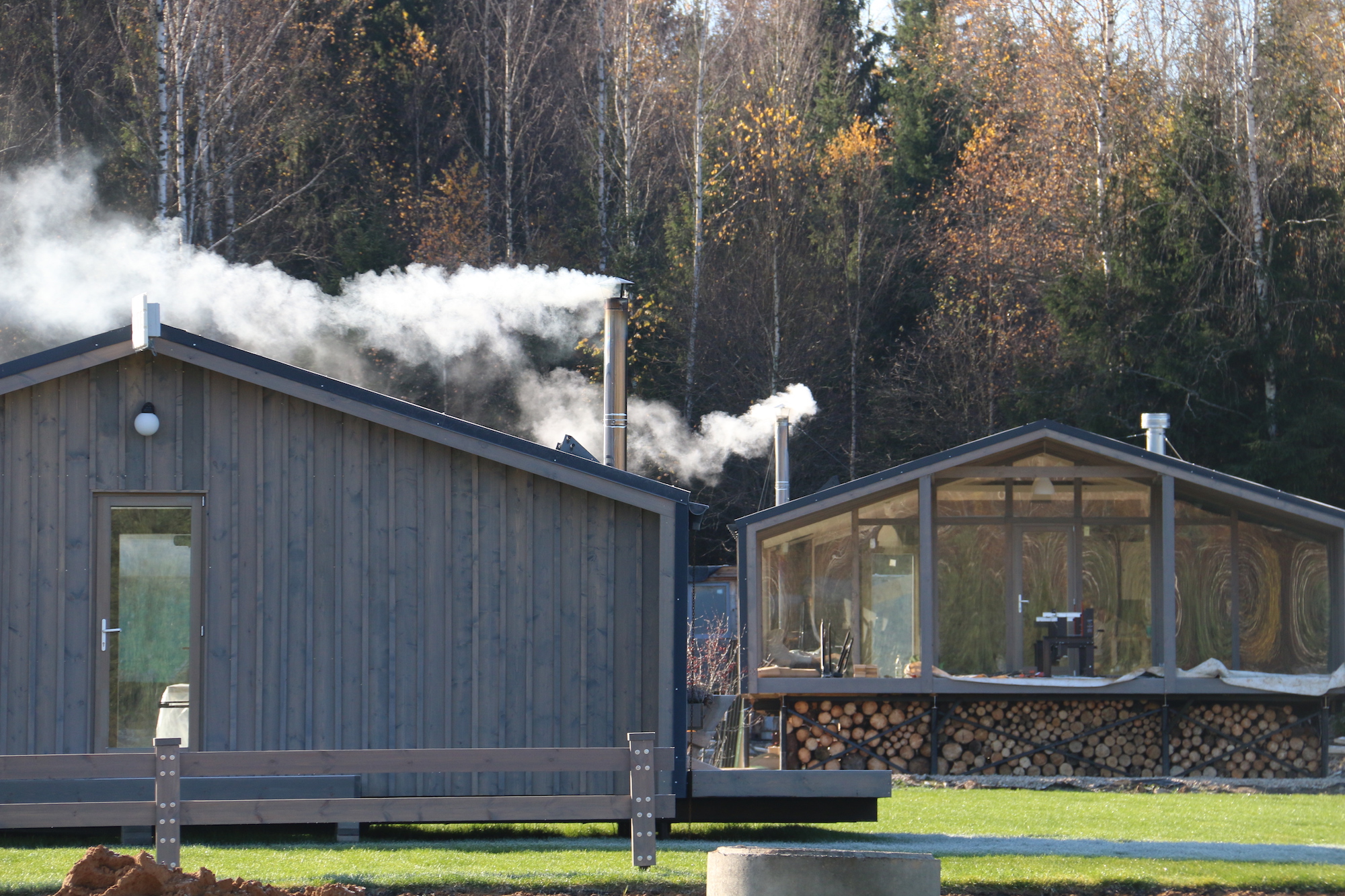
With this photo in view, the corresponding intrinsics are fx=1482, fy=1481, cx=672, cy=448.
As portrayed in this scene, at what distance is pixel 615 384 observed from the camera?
1325 centimetres

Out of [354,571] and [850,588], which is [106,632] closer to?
[354,571]

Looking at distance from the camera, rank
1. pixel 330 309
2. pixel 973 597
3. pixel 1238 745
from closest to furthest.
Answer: pixel 1238 745, pixel 973 597, pixel 330 309

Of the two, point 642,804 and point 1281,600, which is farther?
point 1281,600

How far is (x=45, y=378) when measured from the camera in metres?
8.52

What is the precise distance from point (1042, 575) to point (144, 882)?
1080 centimetres

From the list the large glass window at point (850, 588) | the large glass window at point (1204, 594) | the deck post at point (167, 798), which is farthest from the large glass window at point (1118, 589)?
the deck post at point (167, 798)

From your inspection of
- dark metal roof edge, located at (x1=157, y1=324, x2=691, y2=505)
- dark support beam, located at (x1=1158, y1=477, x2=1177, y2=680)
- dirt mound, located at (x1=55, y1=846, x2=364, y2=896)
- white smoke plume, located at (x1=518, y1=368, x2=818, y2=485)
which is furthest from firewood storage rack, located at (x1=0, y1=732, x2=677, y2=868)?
white smoke plume, located at (x1=518, y1=368, x2=818, y2=485)

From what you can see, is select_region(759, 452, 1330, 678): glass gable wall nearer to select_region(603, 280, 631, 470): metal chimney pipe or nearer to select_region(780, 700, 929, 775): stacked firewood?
select_region(780, 700, 929, 775): stacked firewood

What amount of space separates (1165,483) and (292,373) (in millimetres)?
9055

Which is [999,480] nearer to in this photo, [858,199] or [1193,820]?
[1193,820]

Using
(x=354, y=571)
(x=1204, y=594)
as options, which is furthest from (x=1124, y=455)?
(x=354, y=571)

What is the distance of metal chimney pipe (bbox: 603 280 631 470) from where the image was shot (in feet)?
42.7

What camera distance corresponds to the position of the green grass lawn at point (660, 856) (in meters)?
6.85

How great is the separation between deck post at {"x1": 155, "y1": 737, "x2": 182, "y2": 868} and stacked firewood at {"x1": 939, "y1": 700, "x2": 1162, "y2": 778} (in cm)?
919
